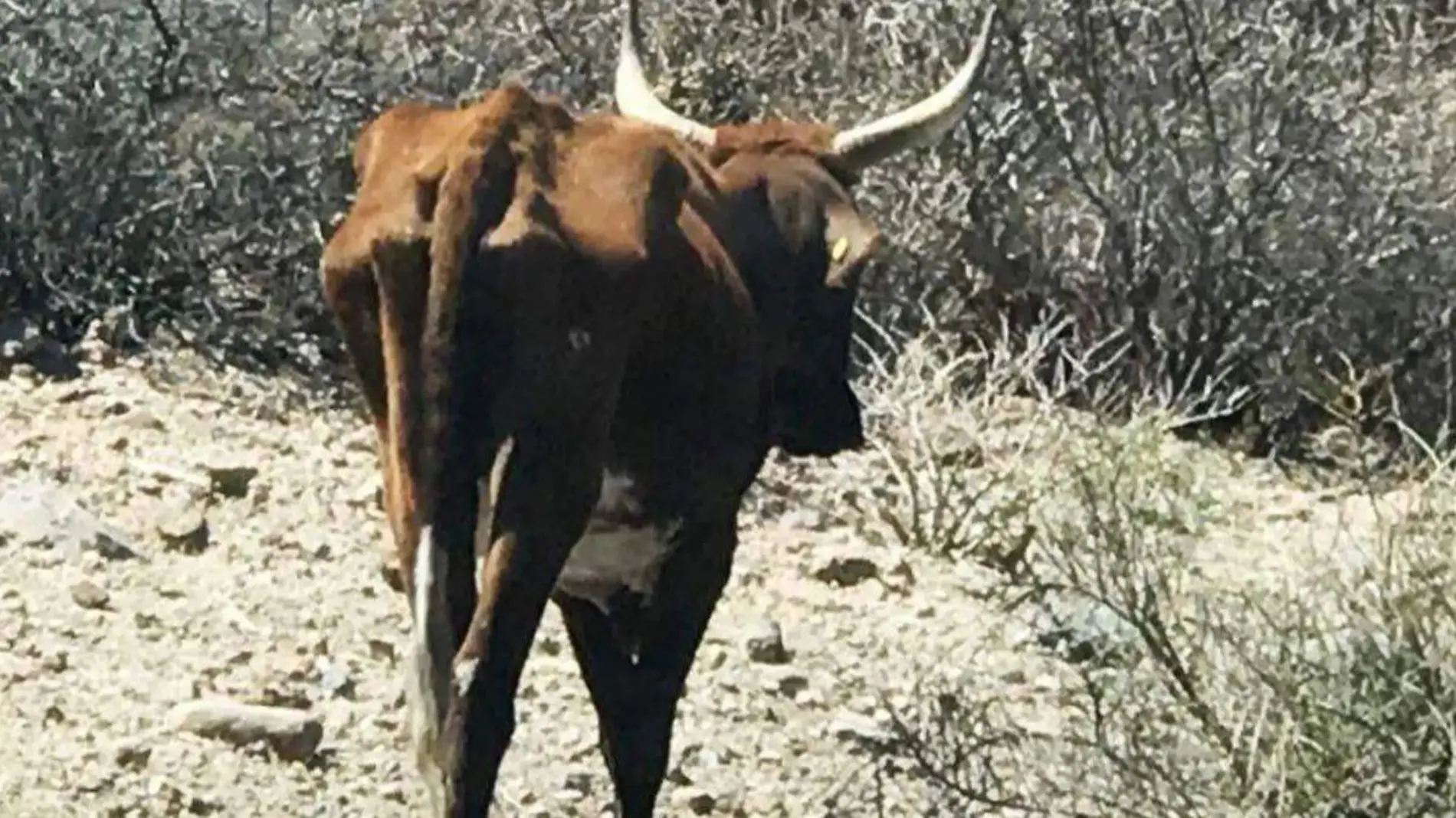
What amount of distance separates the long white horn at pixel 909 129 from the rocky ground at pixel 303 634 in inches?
55.8

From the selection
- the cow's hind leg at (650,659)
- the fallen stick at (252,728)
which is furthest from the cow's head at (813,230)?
the fallen stick at (252,728)

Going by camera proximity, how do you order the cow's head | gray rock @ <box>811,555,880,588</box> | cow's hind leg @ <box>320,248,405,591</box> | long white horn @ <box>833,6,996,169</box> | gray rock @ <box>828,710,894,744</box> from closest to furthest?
cow's hind leg @ <box>320,248,405,591</box>
the cow's head
long white horn @ <box>833,6,996,169</box>
gray rock @ <box>828,710,894,744</box>
gray rock @ <box>811,555,880,588</box>

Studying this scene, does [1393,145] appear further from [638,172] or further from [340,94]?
[638,172]

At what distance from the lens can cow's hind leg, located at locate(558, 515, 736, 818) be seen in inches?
266

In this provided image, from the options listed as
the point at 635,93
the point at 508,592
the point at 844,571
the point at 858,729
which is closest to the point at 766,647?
the point at 858,729

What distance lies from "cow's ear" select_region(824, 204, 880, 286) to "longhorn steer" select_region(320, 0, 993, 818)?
60 cm

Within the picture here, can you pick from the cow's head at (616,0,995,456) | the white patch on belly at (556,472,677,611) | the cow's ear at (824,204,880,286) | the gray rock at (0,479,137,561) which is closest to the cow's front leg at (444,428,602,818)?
the white patch on belly at (556,472,677,611)

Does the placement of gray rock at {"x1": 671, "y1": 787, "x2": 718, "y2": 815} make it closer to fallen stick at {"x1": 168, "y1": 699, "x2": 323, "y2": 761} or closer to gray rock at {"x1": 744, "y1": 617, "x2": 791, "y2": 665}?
fallen stick at {"x1": 168, "y1": 699, "x2": 323, "y2": 761}

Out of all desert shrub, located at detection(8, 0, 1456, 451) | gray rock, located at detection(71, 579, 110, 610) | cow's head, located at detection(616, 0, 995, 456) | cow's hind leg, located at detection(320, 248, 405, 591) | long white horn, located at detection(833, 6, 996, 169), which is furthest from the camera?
desert shrub, located at detection(8, 0, 1456, 451)

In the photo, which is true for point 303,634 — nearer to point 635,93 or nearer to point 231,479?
point 231,479

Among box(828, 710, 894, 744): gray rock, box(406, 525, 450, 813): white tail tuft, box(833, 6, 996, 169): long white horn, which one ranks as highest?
box(833, 6, 996, 169): long white horn

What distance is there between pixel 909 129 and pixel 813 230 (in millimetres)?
520

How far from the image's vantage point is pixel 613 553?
21.2ft

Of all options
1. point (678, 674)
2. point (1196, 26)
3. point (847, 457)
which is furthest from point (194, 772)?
point (1196, 26)
